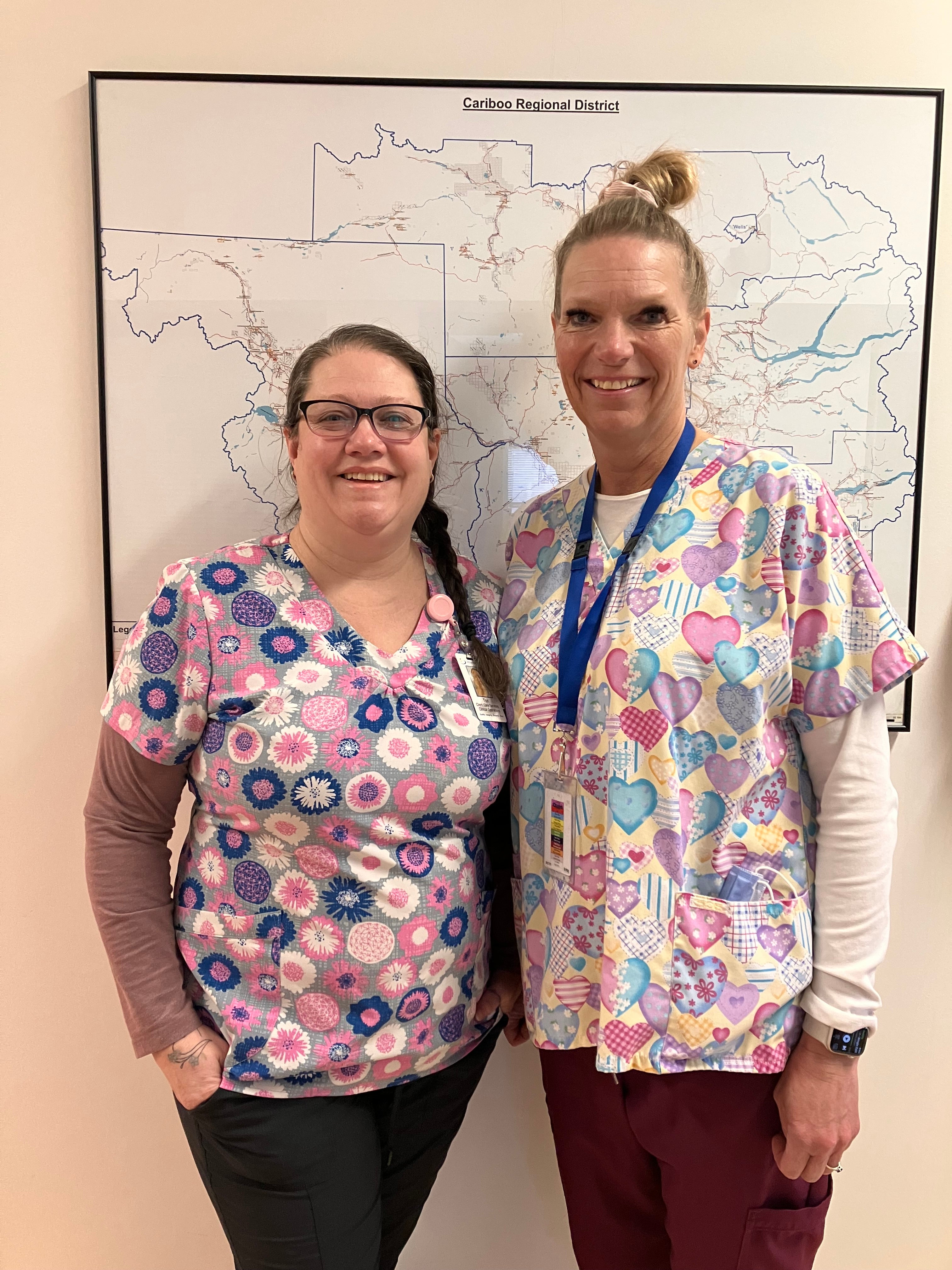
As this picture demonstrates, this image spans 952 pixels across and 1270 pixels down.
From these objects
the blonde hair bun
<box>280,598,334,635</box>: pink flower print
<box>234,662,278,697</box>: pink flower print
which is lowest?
<box>234,662,278,697</box>: pink flower print

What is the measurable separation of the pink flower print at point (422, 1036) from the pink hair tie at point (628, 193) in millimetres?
1297

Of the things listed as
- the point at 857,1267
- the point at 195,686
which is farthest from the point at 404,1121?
the point at 857,1267

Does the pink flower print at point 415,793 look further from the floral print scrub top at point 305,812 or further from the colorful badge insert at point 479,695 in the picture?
the colorful badge insert at point 479,695

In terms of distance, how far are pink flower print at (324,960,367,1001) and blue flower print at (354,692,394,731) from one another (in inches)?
13.5

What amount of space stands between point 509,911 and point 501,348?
110 centimetres

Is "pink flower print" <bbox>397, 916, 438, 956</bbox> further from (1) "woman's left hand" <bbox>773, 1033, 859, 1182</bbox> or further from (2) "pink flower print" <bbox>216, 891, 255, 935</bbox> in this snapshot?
(1) "woman's left hand" <bbox>773, 1033, 859, 1182</bbox>

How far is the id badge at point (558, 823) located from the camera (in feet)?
3.84

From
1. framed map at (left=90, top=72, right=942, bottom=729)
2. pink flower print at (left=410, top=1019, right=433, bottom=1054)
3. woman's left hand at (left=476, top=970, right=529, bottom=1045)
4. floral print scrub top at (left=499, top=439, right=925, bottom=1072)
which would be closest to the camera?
floral print scrub top at (left=499, top=439, right=925, bottom=1072)

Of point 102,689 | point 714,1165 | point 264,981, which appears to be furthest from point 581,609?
point 102,689

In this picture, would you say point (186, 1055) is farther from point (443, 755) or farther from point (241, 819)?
point (443, 755)

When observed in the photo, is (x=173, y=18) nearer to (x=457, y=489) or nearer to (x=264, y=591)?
(x=457, y=489)

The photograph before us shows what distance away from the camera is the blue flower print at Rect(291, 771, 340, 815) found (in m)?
1.09

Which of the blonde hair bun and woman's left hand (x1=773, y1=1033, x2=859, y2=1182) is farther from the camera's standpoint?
the blonde hair bun

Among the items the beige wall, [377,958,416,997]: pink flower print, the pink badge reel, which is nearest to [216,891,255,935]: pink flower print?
[377,958,416,997]: pink flower print
